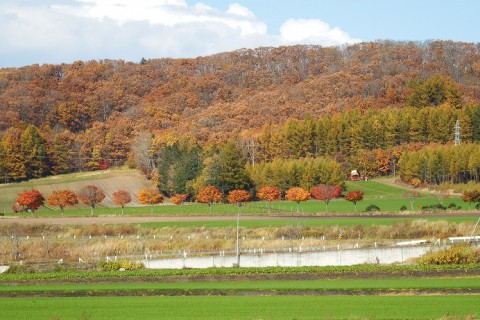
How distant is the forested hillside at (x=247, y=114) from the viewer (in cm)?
12400

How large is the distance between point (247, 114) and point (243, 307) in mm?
129041

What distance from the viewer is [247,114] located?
156875 mm

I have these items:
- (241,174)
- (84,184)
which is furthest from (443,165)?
(84,184)

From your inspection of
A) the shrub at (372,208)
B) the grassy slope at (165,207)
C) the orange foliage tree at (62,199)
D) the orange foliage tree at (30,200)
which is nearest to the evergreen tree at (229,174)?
the grassy slope at (165,207)

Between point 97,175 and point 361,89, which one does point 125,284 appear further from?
point 361,89

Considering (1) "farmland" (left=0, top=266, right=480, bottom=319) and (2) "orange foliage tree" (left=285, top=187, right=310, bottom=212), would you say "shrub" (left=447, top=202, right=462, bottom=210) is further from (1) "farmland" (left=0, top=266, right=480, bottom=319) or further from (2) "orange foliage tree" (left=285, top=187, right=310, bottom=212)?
(1) "farmland" (left=0, top=266, right=480, bottom=319)

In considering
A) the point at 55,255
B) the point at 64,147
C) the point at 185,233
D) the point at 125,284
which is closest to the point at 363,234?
the point at 185,233

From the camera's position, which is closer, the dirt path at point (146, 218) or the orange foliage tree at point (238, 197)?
Result: the dirt path at point (146, 218)

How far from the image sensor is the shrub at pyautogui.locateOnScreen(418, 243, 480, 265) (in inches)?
1686

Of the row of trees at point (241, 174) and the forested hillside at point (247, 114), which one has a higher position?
the forested hillside at point (247, 114)

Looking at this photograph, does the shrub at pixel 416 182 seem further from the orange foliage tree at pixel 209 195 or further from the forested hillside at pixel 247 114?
the orange foliage tree at pixel 209 195

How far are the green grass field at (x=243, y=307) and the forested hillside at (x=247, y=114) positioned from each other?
7432 cm

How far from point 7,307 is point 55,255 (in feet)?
77.7

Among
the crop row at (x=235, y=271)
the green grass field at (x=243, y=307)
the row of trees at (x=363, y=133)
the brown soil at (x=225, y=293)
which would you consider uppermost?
the row of trees at (x=363, y=133)
